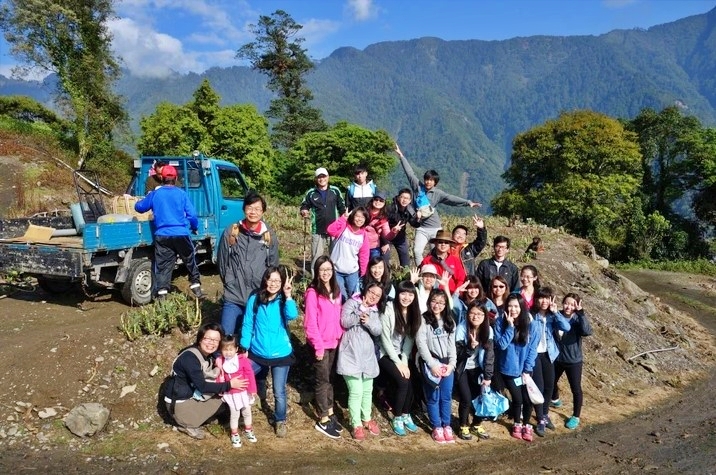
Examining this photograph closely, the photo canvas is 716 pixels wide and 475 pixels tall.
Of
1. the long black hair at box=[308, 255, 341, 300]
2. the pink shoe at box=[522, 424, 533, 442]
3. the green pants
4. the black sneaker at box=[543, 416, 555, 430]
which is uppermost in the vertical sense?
the long black hair at box=[308, 255, 341, 300]

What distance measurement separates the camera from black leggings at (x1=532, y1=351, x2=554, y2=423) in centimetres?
588

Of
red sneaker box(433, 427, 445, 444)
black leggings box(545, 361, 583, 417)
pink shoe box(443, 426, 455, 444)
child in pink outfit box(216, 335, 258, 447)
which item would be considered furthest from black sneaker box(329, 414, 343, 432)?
black leggings box(545, 361, 583, 417)

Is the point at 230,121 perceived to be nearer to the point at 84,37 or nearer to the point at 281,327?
the point at 84,37

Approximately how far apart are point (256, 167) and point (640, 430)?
25.4 meters

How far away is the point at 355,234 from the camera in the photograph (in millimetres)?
5871

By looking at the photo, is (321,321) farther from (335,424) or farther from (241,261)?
(335,424)

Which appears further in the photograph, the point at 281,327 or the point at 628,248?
the point at 628,248

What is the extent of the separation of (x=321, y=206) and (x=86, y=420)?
3.70 meters

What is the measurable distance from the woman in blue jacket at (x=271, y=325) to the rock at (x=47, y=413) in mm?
2087

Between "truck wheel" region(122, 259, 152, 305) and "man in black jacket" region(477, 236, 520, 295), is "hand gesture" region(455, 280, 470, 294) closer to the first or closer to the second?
"man in black jacket" region(477, 236, 520, 295)

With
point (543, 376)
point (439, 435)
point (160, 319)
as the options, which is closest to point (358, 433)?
point (439, 435)

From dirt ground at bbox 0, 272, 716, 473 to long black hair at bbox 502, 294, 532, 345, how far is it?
131 centimetres

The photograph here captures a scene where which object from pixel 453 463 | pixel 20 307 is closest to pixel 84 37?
pixel 20 307

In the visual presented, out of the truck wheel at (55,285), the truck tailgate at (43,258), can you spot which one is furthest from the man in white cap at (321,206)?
the truck wheel at (55,285)
